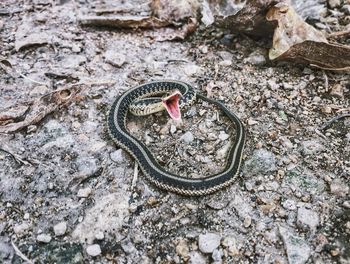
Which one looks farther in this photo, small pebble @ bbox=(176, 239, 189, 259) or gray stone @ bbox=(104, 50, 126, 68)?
gray stone @ bbox=(104, 50, 126, 68)

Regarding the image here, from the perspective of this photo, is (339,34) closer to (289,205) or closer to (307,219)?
(289,205)

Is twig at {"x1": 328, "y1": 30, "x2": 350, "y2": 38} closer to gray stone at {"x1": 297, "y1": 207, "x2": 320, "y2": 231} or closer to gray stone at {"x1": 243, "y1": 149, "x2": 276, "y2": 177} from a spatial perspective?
gray stone at {"x1": 243, "y1": 149, "x2": 276, "y2": 177}

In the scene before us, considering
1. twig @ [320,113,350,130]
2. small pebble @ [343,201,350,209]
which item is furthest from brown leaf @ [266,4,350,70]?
small pebble @ [343,201,350,209]

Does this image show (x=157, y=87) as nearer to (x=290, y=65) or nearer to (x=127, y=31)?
(x=127, y=31)

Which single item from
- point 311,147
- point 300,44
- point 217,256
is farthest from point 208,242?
point 300,44

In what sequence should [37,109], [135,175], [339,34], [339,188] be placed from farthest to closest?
1. [339,34]
2. [37,109]
3. [135,175]
4. [339,188]

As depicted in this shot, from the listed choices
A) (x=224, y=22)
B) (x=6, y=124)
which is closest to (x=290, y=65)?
(x=224, y=22)
